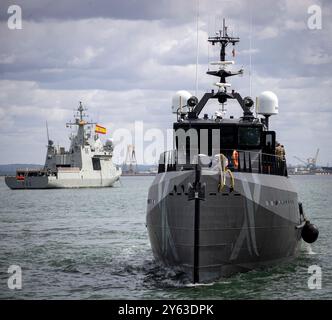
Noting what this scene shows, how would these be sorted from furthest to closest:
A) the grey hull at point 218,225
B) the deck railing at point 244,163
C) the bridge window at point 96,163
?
the bridge window at point 96,163 < the deck railing at point 244,163 < the grey hull at point 218,225

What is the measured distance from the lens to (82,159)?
131875 mm

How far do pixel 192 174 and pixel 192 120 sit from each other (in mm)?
6120

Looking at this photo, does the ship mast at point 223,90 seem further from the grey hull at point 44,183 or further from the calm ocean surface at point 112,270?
the grey hull at point 44,183

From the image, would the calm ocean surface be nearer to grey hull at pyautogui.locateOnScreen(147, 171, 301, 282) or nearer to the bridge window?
grey hull at pyautogui.locateOnScreen(147, 171, 301, 282)

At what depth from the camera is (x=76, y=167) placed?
5231 inches

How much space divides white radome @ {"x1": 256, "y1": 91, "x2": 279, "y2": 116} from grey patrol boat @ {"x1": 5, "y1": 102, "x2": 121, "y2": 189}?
96848 millimetres

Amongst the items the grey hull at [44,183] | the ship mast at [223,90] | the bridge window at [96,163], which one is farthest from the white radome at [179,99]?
the bridge window at [96,163]

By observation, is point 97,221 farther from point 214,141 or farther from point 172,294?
point 172,294

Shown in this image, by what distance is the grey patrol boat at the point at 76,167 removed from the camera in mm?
129500

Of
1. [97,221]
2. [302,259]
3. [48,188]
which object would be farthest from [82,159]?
[302,259]

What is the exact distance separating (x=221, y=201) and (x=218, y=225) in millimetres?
826

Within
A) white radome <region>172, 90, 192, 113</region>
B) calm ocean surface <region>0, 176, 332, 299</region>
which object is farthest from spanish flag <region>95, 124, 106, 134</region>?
white radome <region>172, 90, 192, 113</region>

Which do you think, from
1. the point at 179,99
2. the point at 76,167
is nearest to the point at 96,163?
the point at 76,167

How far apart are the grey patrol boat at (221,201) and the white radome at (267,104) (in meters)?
2.41
